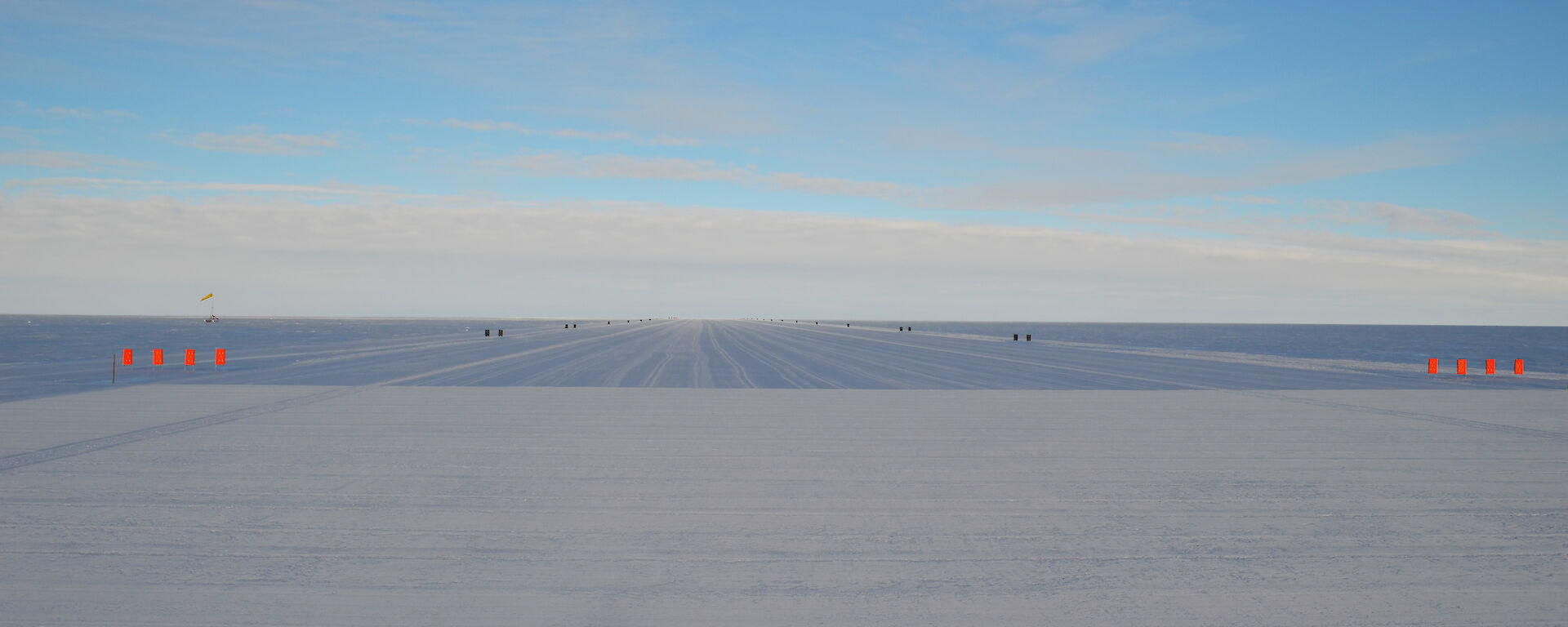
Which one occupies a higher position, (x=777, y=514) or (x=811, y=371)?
(x=811, y=371)

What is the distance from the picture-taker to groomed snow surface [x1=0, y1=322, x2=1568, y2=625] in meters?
4.79

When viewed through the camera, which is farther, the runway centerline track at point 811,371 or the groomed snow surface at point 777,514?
the runway centerline track at point 811,371

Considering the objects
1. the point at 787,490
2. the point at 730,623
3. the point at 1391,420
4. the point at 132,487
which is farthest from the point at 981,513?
the point at 1391,420

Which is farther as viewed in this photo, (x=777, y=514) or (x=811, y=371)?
(x=811, y=371)

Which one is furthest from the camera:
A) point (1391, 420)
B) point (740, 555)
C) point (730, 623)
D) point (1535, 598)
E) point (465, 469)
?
point (1391, 420)

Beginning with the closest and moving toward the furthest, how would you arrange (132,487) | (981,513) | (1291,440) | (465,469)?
(981,513) → (132,487) → (465,469) → (1291,440)

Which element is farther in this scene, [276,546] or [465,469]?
[465,469]

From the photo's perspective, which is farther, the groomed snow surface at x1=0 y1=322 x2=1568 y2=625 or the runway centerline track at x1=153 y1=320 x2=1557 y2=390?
the runway centerline track at x1=153 y1=320 x2=1557 y2=390

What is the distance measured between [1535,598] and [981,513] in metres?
3.31

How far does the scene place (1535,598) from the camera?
4.90 meters

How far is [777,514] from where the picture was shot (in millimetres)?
6754

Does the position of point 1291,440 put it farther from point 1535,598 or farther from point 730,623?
point 730,623

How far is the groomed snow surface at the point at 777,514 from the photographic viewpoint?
4785mm

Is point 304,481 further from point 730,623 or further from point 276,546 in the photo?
point 730,623
